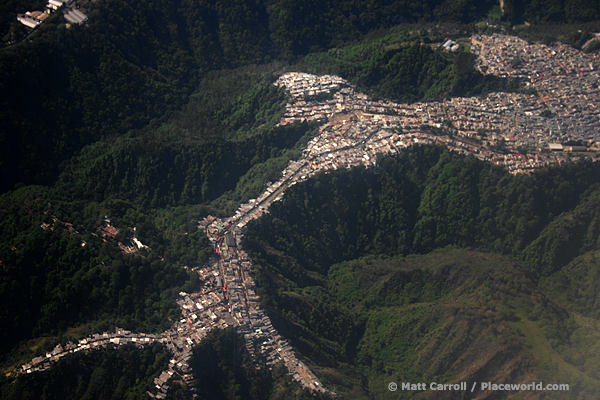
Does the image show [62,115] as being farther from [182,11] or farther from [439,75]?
[439,75]

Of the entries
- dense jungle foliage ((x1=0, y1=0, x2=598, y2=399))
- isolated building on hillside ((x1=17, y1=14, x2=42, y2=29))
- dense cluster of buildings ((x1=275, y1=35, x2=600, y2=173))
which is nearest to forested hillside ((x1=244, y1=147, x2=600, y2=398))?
dense jungle foliage ((x1=0, y1=0, x2=598, y2=399))

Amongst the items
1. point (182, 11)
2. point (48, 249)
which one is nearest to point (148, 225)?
point (48, 249)

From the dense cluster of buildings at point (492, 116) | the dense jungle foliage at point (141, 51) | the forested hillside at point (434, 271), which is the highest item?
the dense jungle foliage at point (141, 51)

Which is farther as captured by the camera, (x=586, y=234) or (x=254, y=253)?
(x=586, y=234)

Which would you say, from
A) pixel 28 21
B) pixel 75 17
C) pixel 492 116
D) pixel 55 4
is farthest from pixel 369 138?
pixel 28 21

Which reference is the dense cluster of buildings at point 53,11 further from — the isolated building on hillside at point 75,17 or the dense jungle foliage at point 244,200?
the dense jungle foliage at point 244,200

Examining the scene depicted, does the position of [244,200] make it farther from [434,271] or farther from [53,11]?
[53,11]

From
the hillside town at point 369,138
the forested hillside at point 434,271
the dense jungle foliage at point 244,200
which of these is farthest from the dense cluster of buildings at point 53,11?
the forested hillside at point 434,271
